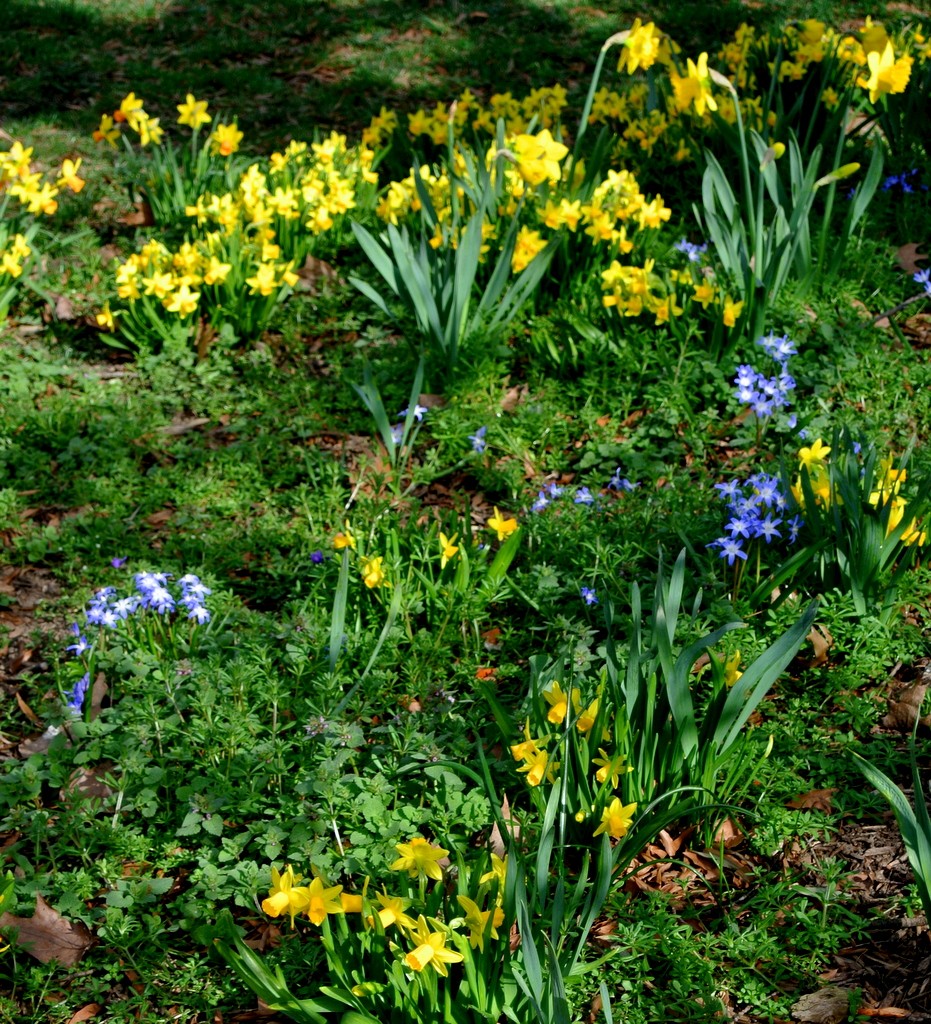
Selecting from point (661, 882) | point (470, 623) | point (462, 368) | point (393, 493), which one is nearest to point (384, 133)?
point (462, 368)

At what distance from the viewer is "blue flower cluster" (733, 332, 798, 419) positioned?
9.83 feet

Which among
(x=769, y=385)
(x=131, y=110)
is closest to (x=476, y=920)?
(x=769, y=385)

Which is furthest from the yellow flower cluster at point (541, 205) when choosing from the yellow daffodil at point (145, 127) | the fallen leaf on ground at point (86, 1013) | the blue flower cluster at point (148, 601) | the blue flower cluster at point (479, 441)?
the fallen leaf on ground at point (86, 1013)

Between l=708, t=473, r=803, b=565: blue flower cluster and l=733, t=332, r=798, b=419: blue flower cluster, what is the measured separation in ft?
1.40

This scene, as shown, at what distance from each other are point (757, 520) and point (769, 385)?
734 mm

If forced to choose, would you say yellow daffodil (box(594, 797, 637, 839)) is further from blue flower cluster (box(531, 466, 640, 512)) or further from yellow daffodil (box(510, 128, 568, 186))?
yellow daffodil (box(510, 128, 568, 186))

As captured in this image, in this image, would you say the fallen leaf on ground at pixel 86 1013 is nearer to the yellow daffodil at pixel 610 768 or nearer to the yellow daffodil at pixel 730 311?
the yellow daffodil at pixel 610 768

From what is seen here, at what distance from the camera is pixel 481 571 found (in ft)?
9.05

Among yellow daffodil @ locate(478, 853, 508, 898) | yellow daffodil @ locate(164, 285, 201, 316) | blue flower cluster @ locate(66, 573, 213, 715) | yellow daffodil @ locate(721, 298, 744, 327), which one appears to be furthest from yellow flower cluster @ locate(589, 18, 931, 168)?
yellow daffodil @ locate(478, 853, 508, 898)

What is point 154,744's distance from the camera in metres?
2.49

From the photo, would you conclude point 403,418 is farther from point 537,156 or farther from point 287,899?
point 287,899

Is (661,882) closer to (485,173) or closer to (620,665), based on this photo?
(620,665)

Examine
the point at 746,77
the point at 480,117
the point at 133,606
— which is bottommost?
the point at 133,606

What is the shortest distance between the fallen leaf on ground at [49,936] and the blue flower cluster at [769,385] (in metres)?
2.20
